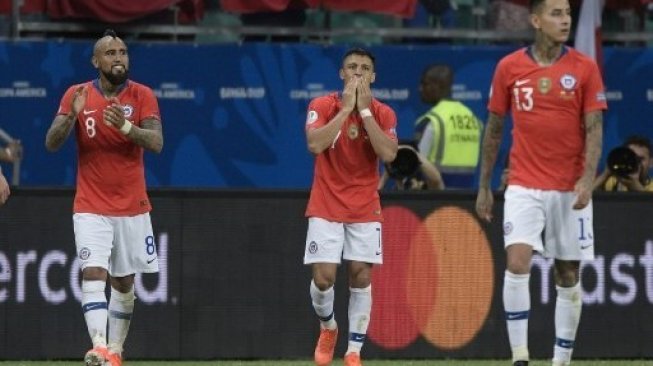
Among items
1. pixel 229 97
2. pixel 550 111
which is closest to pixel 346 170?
pixel 550 111

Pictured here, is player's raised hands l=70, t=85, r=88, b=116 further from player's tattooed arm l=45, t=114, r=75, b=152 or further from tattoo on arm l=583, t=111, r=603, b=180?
tattoo on arm l=583, t=111, r=603, b=180

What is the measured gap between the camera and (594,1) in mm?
19078

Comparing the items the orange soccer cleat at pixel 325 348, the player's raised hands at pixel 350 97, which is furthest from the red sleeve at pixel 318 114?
the orange soccer cleat at pixel 325 348

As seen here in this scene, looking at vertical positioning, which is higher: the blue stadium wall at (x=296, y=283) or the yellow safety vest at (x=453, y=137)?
the yellow safety vest at (x=453, y=137)

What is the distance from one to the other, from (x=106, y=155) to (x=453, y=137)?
4.11 metres

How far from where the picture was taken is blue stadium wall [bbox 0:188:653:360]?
13.8m

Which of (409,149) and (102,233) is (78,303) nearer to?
(102,233)

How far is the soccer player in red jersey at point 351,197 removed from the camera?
12211mm

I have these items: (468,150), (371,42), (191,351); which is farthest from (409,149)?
(371,42)

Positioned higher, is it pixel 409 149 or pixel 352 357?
pixel 409 149

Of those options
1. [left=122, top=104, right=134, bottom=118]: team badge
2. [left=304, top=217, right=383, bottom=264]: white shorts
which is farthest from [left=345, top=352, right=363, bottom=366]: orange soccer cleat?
[left=122, top=104, right=134, bottom=118]: team badge

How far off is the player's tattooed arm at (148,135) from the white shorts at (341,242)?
3.65 feet

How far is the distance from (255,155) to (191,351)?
479 centimetres

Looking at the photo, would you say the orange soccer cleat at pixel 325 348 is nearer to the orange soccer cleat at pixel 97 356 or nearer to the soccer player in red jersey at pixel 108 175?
the soccer player in red jersey at pixel 108 175
